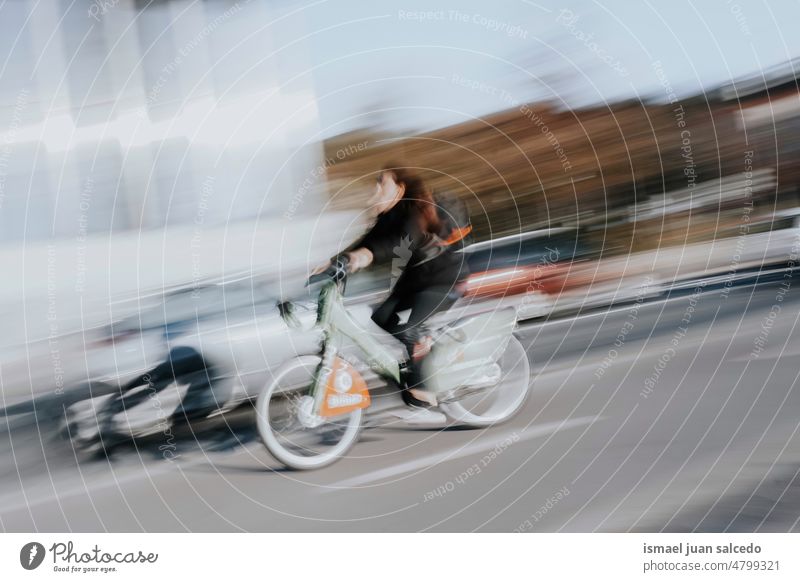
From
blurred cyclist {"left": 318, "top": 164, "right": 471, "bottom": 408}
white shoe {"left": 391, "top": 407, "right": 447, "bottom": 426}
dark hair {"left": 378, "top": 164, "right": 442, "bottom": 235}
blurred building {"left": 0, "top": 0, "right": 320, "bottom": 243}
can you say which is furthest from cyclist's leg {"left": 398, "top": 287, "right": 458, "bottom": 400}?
blurred building {"left": 0, "top": 0, "right": 320, "bottom": 243}

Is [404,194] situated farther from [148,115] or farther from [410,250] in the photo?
[148,115]

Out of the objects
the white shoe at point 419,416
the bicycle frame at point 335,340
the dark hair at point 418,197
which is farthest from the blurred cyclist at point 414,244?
the white shoe at point 419,416

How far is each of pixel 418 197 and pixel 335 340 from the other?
0.79 metres

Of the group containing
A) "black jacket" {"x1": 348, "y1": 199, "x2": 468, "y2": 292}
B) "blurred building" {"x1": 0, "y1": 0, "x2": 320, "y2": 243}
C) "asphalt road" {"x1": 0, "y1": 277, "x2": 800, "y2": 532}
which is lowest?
"asphalt road" {"x1": 0, "y1": 277, "x2": 800, "y2": 532}

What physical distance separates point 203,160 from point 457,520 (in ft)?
6.94

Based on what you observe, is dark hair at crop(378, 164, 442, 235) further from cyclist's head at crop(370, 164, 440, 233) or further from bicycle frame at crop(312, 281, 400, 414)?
bicycle frame at crop(312, 281, 400, 414)

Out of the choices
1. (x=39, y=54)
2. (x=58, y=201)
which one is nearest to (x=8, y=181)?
(x=58, y=201)

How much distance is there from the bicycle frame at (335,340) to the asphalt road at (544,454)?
1.06 ft

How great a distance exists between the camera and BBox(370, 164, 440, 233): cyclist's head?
3.60 m

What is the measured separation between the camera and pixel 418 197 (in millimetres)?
3623

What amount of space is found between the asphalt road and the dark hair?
0.70m

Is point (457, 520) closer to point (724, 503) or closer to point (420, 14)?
point (724, 503)

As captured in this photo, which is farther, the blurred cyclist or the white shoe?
the white shoe

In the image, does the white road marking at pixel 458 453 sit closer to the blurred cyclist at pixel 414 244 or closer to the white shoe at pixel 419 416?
the white shoe at pixel 419 416
